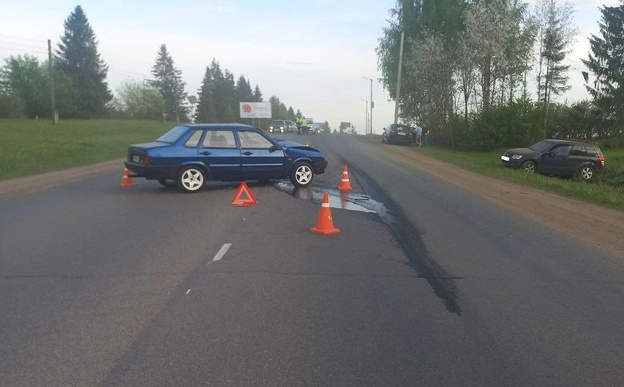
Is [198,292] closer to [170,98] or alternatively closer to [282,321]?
[282,321]

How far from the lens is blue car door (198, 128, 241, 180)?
14281mm

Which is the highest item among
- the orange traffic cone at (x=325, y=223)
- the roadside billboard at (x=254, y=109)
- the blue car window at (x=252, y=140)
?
the roadside billboard at (x=254, y=109)

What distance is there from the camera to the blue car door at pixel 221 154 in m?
14.3

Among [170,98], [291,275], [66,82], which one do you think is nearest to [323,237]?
[291,275]

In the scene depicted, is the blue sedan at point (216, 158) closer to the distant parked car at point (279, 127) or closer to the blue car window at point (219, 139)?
the blue car window at point (219, 139)

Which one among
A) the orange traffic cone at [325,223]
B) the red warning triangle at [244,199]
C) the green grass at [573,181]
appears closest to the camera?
the orange traffic cone at [325,223]

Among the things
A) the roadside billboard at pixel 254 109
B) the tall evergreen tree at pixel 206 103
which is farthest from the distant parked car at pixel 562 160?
the tall evergreen tree at pixel 206 103

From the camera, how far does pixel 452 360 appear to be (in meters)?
4.52

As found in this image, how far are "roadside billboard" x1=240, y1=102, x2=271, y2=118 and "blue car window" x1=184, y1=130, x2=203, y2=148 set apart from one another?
7382cm

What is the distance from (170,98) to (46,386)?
11801 centimetres

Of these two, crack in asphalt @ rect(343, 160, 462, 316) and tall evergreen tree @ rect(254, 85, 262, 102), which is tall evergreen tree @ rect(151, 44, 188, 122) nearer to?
tall evergreen tree @ rect(254, 85, 262, 102)

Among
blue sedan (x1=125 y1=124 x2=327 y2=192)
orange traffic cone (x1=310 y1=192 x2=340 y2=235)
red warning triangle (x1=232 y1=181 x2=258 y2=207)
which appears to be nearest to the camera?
orange traffic cone (x1=310 y1=192 x2=340 y2=235)

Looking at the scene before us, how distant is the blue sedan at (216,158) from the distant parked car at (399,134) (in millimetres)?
29496

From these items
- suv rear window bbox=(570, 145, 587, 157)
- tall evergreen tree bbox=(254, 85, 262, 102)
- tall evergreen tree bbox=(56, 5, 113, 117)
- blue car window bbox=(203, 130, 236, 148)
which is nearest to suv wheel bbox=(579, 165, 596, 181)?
suv rear window bbox=(570, 145, 587, 157)
